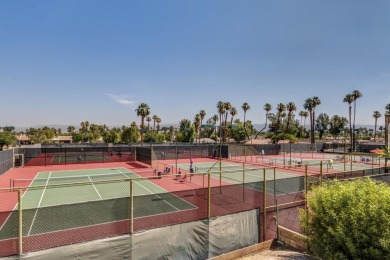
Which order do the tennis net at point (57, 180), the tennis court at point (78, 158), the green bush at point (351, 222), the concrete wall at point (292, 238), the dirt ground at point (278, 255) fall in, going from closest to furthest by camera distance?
the green bush at point (351, 222), the dirt ground at point (278, 255), the concrete wall at point (292, 238), the tennis net at point (57, 180), the tennis court at point (78, 158)

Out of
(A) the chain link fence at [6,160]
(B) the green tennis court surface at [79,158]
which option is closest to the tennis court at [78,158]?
(B) the green tennis court surface at [79,158]

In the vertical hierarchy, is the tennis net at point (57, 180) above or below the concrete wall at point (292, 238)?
below

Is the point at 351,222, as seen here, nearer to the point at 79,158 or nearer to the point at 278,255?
the point at 278,255

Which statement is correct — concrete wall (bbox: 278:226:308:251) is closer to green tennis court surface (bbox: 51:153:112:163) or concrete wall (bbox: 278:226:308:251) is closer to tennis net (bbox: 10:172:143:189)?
tennis net (bbox: 10:172:143:189)

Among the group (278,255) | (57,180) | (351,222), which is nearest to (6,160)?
(57,180)

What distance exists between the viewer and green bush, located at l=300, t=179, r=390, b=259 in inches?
256

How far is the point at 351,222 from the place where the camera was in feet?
22.5

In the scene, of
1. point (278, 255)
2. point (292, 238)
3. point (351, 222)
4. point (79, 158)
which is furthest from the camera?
point (79, 158)

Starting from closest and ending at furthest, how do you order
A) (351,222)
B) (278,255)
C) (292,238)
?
(351,222) → (278,255) → (292,238)

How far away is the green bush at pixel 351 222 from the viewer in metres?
6.51

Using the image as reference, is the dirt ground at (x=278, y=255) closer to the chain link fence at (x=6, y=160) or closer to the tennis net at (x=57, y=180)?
the tennis net at (x=57, y=180)

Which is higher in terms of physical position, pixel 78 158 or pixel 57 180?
pixel 78 158

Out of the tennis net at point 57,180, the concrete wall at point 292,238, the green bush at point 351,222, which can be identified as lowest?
the tennis net at point 57,180

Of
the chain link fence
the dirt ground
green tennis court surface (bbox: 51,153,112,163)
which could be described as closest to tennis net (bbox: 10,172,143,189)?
the chain link fence
